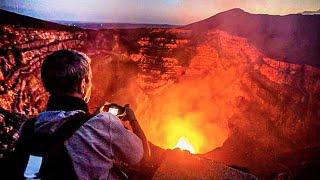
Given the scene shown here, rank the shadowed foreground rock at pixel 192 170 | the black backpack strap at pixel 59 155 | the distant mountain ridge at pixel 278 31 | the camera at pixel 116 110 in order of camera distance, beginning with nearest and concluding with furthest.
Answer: the black backpack strap at pixel 59 155 → the camera at pixel 116 110 → the shadowed foreground rock at pixel 192 170 → the distant mountain ridge at pixel 278 31

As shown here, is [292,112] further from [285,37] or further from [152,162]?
[152,162]

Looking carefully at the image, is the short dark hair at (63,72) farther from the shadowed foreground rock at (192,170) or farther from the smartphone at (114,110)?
the shadowed foreground rock at (192,170)

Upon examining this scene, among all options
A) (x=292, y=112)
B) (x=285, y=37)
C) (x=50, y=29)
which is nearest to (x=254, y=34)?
(x=285, y=37)

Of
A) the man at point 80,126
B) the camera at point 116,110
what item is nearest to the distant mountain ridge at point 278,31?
the camera at point 116,110

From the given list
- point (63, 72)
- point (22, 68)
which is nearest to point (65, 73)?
point (63, 72)

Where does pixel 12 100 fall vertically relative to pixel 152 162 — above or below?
above

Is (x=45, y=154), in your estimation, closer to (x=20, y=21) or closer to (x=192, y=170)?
(x=192, y=170)
